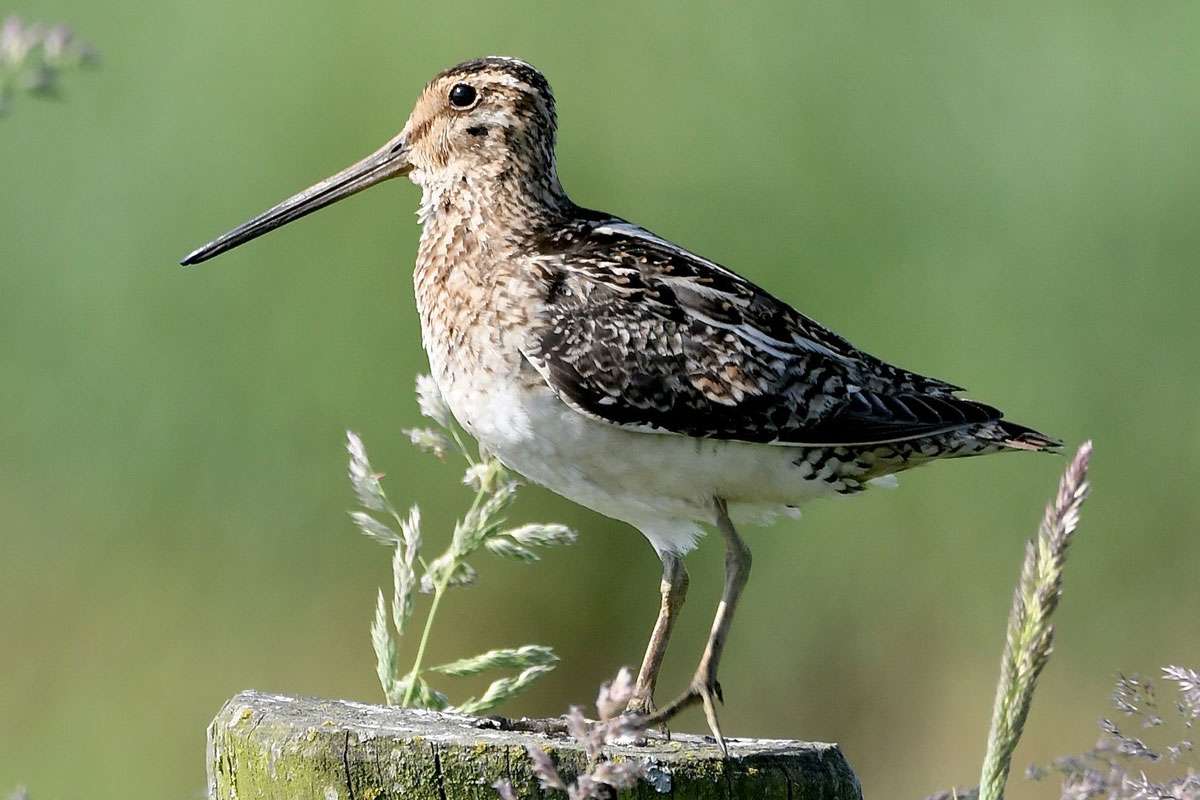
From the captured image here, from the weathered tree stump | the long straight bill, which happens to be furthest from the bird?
the weathered tree stump

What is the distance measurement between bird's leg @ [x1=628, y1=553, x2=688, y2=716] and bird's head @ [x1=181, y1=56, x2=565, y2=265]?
0.90 metres

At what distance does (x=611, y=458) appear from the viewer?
3.76 meters

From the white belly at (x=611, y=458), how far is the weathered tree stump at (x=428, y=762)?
79 centimetres

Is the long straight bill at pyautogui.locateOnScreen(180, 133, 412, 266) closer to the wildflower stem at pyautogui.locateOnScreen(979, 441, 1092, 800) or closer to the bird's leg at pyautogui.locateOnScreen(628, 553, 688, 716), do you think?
the bird's leg at pyautogui.locateOnScreen(628, 553, 688, 716)

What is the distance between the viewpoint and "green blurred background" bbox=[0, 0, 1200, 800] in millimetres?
5836

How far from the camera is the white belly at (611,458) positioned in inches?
148

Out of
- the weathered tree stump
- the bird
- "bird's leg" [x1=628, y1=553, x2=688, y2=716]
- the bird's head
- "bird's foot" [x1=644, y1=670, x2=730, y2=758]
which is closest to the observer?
the weathered tree stump

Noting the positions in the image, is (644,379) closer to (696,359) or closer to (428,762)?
(696,359)

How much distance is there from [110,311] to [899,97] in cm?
267

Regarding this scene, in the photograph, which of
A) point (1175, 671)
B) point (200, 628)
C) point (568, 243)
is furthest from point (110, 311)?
point (1175, 671)

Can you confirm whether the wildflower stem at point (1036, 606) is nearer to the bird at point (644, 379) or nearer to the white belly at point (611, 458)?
the bird at point (644, 379)

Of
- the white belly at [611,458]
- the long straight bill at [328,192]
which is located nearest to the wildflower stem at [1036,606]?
the white belly at [611,458]

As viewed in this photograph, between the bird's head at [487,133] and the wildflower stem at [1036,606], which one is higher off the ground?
the bird's head at [487,133]

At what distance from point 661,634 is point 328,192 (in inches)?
54.0
